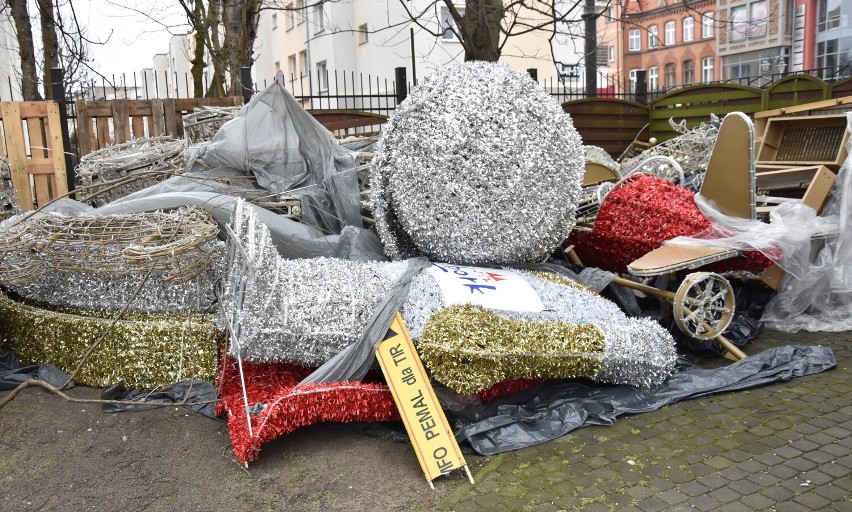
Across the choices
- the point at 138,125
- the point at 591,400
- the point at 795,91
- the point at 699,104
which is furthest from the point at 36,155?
the point at 795,91

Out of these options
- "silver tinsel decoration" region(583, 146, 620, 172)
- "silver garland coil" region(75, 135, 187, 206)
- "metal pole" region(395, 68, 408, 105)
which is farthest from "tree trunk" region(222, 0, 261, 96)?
"silver tinsel decoration" region(583, 146, 620, 172)

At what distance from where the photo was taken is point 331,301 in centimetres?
380

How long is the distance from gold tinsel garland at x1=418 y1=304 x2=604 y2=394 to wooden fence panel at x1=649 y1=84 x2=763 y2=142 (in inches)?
334

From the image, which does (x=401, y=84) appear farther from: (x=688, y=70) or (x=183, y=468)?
(x=688, y=70)

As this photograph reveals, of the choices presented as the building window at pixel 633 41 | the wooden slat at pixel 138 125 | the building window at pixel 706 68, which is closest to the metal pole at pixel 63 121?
the wooden slat at pixel 138 125

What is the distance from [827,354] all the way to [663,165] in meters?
2.41

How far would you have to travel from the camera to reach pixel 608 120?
39.9 ft

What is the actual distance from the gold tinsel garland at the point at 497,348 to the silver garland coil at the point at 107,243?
1.31 meters

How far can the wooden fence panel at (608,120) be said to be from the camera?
1190 centimetres

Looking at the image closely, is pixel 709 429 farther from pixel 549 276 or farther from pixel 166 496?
pixel 166 496

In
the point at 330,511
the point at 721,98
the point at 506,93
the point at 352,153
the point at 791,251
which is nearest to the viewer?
the point at 330,511

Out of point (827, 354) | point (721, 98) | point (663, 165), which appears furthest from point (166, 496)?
point (721, 98)

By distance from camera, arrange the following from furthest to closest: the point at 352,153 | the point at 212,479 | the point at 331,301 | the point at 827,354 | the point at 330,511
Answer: the point at 352,153 < the point at 827,354 < the point at 331,301 < the point at 212,479 < the point at 330,511

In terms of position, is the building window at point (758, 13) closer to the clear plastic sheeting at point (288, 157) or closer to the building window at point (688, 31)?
the building window at point (688, 31)
